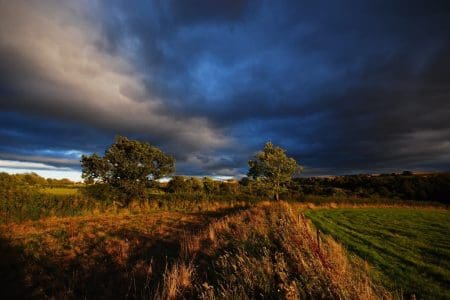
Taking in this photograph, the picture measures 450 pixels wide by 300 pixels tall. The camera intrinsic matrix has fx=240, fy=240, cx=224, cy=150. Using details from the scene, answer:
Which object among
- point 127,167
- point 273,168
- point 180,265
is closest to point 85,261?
point 180,265

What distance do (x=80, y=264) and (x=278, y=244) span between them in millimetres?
7118

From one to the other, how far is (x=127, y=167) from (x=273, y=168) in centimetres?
2250

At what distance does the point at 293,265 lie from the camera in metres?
5.44

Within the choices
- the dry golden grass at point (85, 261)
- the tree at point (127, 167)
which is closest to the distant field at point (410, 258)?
the dry golden grass at point (85, 261)

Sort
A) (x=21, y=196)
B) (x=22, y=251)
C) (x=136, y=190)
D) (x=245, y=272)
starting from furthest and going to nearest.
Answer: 1. (x=136, y=190)
2. (x=21, y=196)
3. (x=22, y=251)
4. (x=245, y=272)

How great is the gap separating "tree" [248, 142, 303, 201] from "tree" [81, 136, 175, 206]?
16511 millimetres

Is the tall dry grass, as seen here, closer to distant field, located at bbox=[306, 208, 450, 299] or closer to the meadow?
the meadow

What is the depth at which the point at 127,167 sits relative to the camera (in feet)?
83.1

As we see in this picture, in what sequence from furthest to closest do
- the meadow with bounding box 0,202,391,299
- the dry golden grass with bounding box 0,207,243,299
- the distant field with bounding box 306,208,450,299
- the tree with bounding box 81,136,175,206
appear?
the tree with bounding box 81,136,175,206, the dry golden grass with bounding box 0,207,243,299, the distant field with bounding box 306,208,450,299, the meadow with bounding box 0,202,391,299

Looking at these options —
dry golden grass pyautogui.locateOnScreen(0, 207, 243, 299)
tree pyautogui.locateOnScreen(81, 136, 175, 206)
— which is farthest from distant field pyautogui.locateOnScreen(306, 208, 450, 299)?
tree pyautogui.locateOnScreen(81, 136, 175, 206)

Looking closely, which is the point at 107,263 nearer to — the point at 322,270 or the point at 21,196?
the point at 322,270

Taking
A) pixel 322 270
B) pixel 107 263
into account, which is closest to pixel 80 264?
pixel 107 263

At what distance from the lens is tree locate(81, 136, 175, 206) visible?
24.4 meters

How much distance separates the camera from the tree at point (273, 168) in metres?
38.6
